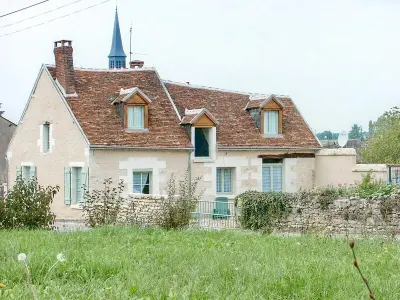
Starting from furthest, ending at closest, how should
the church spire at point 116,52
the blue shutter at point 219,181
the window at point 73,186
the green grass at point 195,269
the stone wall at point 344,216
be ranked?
the church spire at point 116,52 < the blue shutter at point 219,181 < the window at point 73,186 < the stone wall at point 344,216 < the green grass at point 195,269

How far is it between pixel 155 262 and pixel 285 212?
1104 cm

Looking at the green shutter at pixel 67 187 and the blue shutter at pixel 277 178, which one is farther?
the blue shutter at pixel 277 178

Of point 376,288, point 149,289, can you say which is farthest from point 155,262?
point 376,288

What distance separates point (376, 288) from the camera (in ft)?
25.2

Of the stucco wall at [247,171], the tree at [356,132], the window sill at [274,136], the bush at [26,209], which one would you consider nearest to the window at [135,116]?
the stucco wall at [247,171]

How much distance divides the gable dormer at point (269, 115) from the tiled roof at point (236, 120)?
0.27m

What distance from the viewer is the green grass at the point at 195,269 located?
736cm

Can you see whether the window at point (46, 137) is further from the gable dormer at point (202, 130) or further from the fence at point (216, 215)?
the fence at point (216, 215)

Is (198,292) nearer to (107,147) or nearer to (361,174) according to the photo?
(107,147)

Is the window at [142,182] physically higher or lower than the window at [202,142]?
lower

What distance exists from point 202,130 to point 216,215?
10020mm

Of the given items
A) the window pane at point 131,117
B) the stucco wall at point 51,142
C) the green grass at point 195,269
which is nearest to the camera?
the green grass at point 195,269

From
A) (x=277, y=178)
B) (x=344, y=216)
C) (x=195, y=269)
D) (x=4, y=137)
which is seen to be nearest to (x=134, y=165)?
(x=277, y=178)

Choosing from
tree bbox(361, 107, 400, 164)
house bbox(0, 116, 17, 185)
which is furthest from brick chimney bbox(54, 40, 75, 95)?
tree bbox(361, 107, 400, 164)
